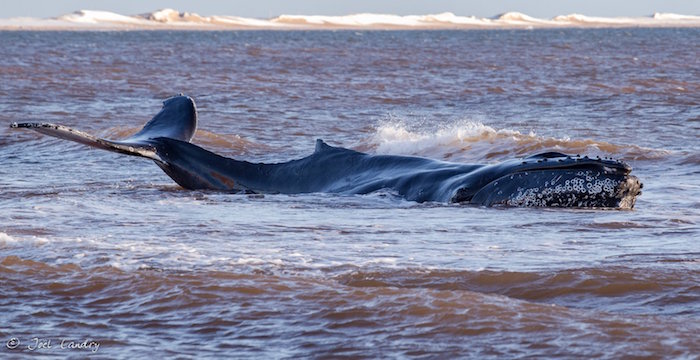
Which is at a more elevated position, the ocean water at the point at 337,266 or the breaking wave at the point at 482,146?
the ocean water at the point at 337,266

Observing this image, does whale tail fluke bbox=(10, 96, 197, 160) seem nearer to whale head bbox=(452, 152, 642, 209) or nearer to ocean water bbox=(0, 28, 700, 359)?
ocean water bbox=(0, 28, 700, 359)

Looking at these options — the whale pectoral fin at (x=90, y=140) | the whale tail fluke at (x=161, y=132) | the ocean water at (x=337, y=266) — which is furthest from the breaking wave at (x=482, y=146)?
the whale pectoral fin at (x=90, y=140)

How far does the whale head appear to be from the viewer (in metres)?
8.07

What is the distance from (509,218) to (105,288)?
2.96 m

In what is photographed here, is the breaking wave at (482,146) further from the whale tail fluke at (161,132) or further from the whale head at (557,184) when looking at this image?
the whale head at (557,184)

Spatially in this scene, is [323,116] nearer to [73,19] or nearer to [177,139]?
[177,139]

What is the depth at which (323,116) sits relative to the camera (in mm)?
19391

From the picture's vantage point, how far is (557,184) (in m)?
8.29

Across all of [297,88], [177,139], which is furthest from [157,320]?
[297,88]

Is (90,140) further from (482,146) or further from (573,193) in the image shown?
(482,146)

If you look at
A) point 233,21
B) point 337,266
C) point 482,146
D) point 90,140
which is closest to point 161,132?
point 90,140

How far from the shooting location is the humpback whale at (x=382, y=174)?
8.19m

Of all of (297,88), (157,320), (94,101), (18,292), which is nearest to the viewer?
(157,320)

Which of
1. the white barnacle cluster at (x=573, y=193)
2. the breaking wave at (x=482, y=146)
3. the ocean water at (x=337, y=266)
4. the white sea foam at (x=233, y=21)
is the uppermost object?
the white barnacle cluster at (x=573, y=193)
